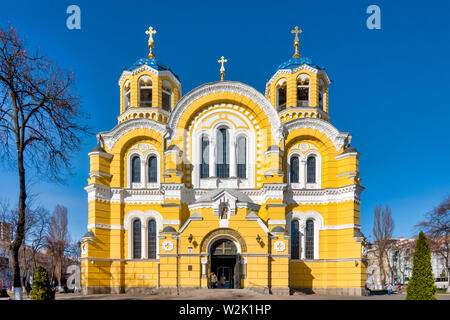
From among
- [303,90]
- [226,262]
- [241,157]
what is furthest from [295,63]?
[226,262]

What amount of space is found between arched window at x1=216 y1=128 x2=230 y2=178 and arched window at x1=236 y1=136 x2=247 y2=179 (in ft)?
2.50

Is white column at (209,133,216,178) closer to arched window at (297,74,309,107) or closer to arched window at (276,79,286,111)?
arched window at (276,79,286,111)

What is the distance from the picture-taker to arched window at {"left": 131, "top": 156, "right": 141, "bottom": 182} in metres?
31.4

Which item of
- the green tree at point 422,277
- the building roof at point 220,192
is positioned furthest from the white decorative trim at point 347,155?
the green tree at point 422,277

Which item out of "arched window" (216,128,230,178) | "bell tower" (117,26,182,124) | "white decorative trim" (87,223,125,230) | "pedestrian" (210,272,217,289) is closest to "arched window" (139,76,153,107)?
"bell tower" (117,26,182,124)

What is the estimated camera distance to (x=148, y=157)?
31641 mm

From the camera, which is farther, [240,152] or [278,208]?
[240,152]

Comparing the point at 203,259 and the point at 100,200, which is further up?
the point at 100,200

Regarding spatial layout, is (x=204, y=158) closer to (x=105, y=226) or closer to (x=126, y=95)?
(x=105, y=226)

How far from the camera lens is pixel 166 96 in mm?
34000

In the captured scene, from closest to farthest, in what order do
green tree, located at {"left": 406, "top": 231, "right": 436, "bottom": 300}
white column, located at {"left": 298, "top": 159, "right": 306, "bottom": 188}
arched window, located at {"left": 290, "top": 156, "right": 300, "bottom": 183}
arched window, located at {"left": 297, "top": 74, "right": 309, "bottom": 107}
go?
1. green tree, located at {"left": 406, "top": 231, "right": 436, "bottom": 300}
2. white column, located at {"left": 298, "top": 159, "right": 306, "bottom": 188}
3. arched window, located at {"left": 290, "top": 156, "right": 300, "bottom": 183}
4. arched window, located at {"left": 297, "top": 74, "right": 309, "bottom": 107}
